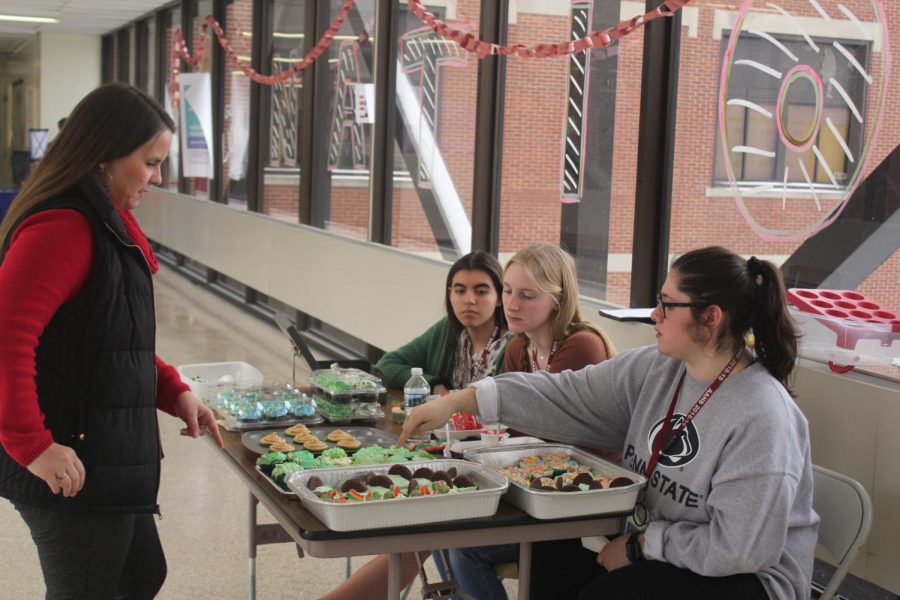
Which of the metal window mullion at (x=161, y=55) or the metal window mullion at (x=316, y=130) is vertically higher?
the metal window mullion at (x=161, y=55)

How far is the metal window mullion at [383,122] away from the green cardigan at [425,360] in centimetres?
339

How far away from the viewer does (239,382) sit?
3.41m

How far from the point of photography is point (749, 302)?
236 cm

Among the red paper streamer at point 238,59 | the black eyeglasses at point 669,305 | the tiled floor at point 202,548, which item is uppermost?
the red paper streamer at point 238,59

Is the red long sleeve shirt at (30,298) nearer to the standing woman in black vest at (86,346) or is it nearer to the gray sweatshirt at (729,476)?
the standing woman in black vest at (86,346)

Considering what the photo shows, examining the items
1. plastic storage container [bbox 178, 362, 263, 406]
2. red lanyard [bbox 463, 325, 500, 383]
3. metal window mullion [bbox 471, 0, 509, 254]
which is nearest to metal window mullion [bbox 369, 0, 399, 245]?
metal window mullion [bbox 471, 0, 509, 254]

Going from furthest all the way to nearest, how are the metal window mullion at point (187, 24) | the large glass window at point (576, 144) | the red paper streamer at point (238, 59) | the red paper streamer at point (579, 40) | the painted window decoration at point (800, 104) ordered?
the metal window mullion at point (187, 24) → the red paper streamer at point (238, 59) → the large glass window at point (576, 144) → the red paper streamer at point (579, 40) → the painted window decoration at point (800, 104)

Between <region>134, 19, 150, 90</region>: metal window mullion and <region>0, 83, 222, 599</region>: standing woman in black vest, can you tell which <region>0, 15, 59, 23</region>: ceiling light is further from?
<region>0, 83, 222, 599</region>: standing woman in black vest

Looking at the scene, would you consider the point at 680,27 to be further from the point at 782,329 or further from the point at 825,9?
the point at 782,329

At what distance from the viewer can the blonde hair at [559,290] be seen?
127 inches

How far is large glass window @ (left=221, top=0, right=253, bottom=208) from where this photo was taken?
1016 cm

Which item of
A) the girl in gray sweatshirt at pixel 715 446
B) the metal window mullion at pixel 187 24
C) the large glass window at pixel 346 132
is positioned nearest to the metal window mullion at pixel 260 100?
the large glass window at pixel 346 132

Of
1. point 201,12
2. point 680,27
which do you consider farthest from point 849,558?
point 201,12

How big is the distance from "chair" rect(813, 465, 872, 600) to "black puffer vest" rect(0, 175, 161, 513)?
154cm
